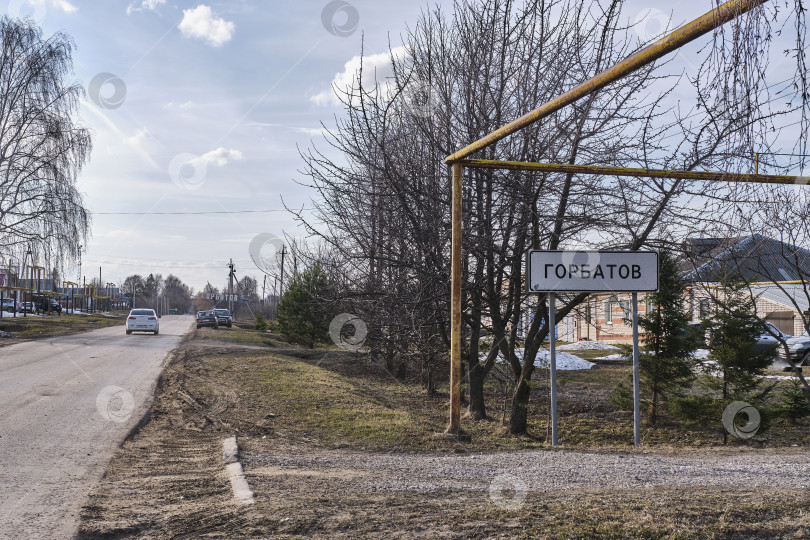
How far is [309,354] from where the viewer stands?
25.7 meters

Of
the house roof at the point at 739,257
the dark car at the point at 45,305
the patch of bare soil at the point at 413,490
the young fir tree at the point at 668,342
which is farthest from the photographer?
the dark car at the point at 45,305

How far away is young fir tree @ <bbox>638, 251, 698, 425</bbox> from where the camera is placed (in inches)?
446

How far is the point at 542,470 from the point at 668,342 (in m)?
6.31

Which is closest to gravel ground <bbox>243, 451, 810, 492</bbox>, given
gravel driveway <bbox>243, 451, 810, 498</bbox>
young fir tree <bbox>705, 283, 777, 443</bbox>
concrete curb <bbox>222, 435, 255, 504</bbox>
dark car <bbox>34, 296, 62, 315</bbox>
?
gravel driveway <bbox>243, 451, 810, 498</bbox>

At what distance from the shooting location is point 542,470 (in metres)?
6.23

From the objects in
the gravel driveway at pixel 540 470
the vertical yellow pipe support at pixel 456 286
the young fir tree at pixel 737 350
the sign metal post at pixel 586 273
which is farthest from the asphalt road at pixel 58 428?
the young fir tree at pixel 737 350

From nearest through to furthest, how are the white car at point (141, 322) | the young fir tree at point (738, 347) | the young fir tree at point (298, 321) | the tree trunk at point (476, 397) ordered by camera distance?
the young fir tree at point (738, 347) < the tree trunk at point (476, 397) < the young fir tree at point (298, 321) < the white car at point (141, 322)

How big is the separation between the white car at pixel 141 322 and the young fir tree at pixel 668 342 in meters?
31.8

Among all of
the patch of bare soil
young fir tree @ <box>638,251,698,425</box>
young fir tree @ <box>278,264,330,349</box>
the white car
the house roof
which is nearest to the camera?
the patch of bare soil

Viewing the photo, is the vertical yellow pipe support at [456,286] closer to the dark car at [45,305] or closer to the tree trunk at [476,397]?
the tree trunk at [476,397]

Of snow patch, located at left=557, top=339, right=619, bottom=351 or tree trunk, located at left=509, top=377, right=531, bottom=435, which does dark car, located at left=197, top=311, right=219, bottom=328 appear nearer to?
snow patch, located at left=557, top=339, right=619, bottom=351

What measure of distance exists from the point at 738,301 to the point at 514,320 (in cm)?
329

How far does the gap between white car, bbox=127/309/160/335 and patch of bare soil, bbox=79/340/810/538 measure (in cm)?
2989

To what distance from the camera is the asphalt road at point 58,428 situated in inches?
194
